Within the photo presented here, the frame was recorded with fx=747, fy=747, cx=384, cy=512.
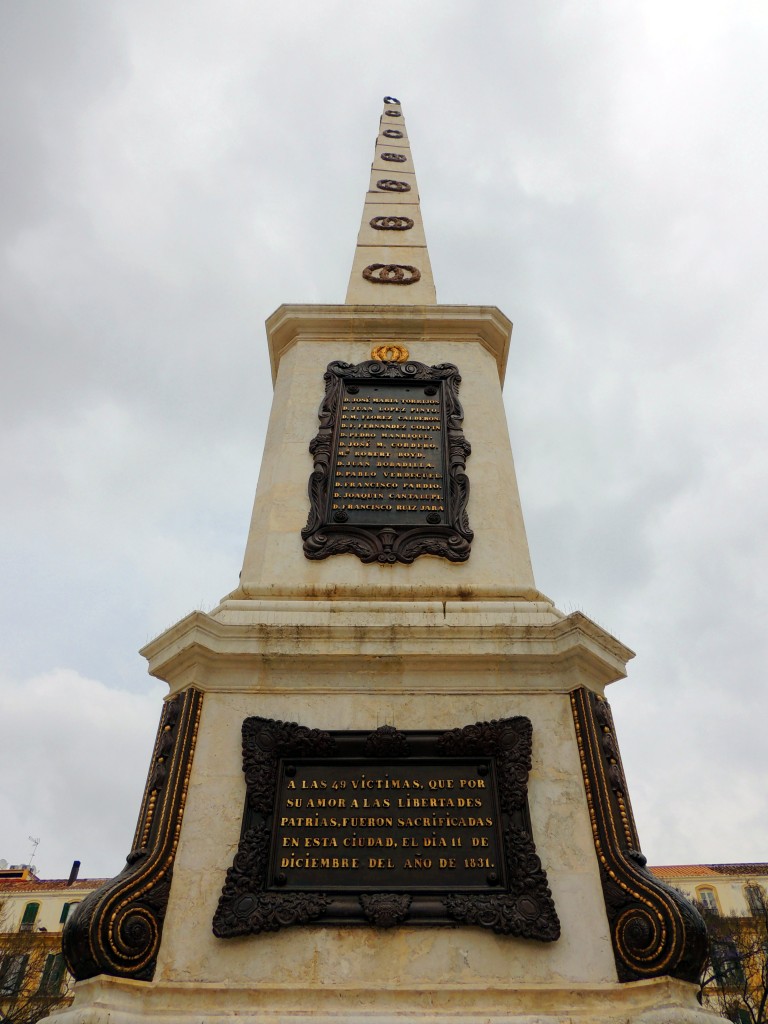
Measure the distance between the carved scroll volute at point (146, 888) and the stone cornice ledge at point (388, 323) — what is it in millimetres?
5151

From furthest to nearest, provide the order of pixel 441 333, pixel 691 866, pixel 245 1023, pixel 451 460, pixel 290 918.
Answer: pixel 691 866, pixel 441 333, pixel 451 460, pixel 290 918, pixel 245 1023

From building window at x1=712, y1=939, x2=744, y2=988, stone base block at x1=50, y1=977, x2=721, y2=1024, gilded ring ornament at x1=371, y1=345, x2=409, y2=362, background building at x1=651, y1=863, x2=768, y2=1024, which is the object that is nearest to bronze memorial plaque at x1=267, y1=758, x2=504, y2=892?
stone base block at x1=50, y1=977, x2=721, y2=1024

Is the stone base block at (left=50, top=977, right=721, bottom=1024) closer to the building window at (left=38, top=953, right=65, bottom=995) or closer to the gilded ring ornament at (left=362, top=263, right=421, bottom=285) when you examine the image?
the gilded ring ornament at (left=362, top=263, right=421, bottom=285)

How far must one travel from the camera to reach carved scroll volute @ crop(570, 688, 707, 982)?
446 cm

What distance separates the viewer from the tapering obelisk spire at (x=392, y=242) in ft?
36.0

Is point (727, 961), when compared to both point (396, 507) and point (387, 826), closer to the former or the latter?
point (396, 507)

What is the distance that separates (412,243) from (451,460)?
19.0 feet

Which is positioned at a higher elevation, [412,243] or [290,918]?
[412,243]

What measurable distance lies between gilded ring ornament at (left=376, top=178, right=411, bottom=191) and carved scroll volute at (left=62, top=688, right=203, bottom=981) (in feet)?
35.6

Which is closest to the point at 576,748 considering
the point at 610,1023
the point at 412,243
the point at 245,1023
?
the point at 610,1023

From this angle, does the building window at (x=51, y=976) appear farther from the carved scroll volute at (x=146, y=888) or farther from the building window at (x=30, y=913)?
the carved scroll volute at (x=146, y=888)

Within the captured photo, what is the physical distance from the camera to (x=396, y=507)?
7434 mm

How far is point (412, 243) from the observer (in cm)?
1216

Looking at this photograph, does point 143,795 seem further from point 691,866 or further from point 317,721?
point 691,866
